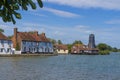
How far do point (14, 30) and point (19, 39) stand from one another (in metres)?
3.31

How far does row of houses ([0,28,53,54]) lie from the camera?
93.5 metres

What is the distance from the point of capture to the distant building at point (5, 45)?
302ft

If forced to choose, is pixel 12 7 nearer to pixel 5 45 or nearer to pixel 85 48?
pixel 5 45

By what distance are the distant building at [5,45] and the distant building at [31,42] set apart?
621 centimetres

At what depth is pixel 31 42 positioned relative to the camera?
109375 mm

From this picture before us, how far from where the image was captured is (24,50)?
105 m

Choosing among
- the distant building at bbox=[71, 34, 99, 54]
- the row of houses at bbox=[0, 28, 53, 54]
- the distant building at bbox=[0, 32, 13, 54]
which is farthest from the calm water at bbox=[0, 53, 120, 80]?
the distant building at bbox=[71, 34, 99, 54]

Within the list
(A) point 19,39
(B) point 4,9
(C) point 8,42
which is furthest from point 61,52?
(B) point 4,9

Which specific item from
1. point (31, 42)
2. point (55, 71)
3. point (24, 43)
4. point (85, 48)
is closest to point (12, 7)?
point (55, 71)

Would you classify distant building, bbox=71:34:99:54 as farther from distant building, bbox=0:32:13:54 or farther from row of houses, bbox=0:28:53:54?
distant building, bbox=0:32:13:54

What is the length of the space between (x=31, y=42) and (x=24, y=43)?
4811 mm

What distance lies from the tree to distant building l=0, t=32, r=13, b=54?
3406 inches

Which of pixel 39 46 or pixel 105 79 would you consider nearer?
pixel 105 79

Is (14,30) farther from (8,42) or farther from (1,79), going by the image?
(1,79)
